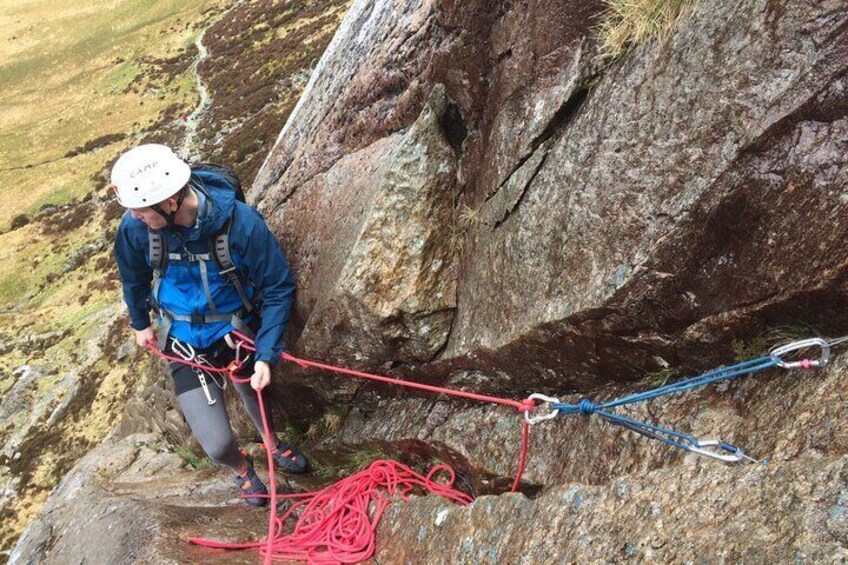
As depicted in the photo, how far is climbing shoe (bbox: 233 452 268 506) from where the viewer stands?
7.27 m

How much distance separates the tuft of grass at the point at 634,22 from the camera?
4.53m

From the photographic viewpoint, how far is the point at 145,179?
19.0 ft

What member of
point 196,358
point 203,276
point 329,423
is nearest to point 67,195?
point 329,423

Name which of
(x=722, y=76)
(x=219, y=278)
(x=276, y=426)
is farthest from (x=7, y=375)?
(x=722, y=76)

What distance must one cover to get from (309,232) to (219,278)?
64.2 inches

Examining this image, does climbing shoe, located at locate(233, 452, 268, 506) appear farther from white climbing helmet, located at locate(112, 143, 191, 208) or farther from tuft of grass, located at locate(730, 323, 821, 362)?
tuft of grass, located at locate(730, 323, 821, 362)

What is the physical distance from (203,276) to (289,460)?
2835 mm

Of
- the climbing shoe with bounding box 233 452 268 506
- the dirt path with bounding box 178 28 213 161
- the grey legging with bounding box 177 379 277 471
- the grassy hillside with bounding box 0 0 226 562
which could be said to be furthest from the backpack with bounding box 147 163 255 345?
the dirt path with bounding box 178 28 213 161

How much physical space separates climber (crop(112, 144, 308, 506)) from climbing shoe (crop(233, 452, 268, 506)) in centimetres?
1

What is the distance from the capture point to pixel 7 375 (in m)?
30.0

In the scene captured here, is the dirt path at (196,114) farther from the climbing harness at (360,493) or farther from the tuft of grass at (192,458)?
the climbing harness at (360,493)

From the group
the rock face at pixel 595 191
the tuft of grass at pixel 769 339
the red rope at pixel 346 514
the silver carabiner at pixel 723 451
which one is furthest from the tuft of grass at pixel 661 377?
the red rope at pixel 346 514

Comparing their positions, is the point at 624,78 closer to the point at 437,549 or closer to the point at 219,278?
the point at 437,549

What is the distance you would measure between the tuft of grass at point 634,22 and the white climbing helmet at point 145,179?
3.96 m
